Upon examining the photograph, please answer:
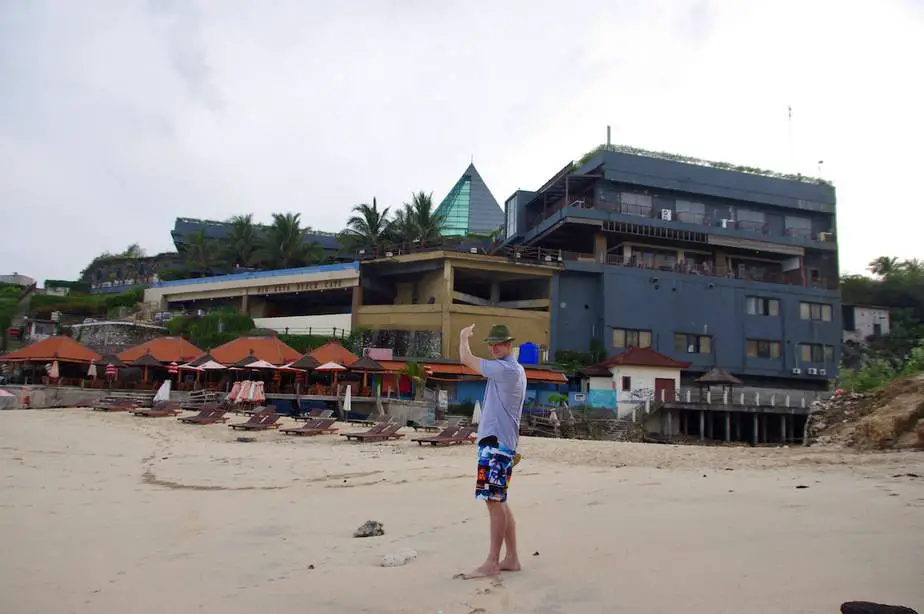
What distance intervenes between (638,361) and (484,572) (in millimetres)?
34003

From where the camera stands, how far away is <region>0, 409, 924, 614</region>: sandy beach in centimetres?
354

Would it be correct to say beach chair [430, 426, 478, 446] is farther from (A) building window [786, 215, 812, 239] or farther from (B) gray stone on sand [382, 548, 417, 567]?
(A) building window [786, 215, 812, 239]

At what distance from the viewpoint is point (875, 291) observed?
191 ft

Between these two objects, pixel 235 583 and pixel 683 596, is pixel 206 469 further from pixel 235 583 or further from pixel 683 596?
pixel 683 596

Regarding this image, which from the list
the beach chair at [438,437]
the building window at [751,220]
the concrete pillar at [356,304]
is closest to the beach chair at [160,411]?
the beach chair at [438,437]

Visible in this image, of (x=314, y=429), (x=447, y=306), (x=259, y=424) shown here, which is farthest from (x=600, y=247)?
(x=314, y=429)

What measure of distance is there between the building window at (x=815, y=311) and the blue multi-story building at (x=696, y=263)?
0.07m

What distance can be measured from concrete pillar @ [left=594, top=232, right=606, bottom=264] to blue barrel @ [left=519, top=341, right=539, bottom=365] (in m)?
7.58

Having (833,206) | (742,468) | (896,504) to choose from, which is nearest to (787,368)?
(833,206)

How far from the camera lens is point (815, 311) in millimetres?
45094

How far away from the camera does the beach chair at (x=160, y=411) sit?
883 inches

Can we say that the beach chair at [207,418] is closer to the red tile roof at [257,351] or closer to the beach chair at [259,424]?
the beach chair at [259,424]

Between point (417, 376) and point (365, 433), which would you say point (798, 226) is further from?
point (365, 433)

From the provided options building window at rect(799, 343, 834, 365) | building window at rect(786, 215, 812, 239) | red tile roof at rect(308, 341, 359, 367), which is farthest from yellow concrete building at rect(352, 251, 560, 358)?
building window at rect(786, 215, 812, 239)
